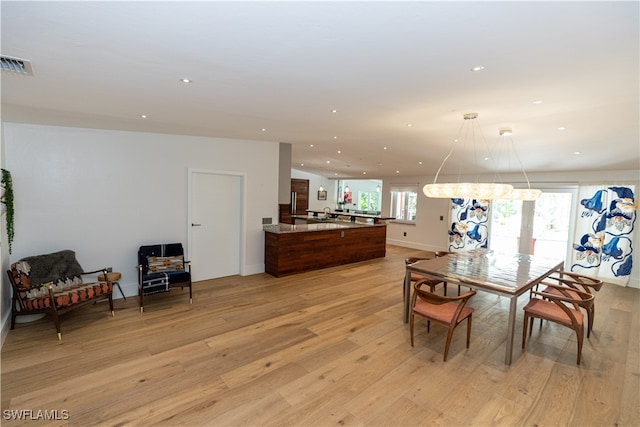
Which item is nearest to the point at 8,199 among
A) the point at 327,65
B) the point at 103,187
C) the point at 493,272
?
the point at 103,187

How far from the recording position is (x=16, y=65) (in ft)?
7.08

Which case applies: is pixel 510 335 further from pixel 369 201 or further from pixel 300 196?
pixel 369 201

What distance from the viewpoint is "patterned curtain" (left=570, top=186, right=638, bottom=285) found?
5836mm

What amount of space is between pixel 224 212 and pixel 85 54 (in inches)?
142

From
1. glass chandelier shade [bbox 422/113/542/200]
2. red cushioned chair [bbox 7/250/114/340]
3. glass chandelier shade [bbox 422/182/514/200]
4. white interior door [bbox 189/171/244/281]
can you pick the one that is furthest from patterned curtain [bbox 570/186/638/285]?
red cushioned chair [bbox 7/250/114/340]

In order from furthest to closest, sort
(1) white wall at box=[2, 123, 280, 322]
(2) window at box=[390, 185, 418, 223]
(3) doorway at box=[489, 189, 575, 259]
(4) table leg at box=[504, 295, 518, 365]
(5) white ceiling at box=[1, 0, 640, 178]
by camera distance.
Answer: (2) window at box=[390, 185, 418, 223] → (3) doorway at box=[489, 189, 575, 259] → (1) white wall at box=[2, 123, 280, 322] → (4) table leg at box=[504, 295, 518, 365] → (5) white ceiling at box=[1, 0, 640, 178]

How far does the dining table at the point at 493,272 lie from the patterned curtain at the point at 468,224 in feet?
11.0

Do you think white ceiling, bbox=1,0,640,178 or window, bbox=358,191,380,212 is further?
window, bbox=358,191,380,212

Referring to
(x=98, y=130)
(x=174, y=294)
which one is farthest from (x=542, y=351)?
(x=98, y=130)

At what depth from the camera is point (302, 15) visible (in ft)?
5.04

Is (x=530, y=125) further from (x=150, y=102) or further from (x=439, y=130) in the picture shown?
(x=150, y=102)

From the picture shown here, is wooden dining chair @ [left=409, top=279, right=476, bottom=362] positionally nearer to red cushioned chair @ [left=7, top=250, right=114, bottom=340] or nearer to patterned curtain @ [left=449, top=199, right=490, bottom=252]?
red cushioned chair @ [left=7, top=250, right=114, bottom=340]

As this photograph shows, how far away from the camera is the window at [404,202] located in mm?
9508

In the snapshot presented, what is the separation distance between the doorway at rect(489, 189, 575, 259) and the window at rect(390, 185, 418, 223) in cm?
225
